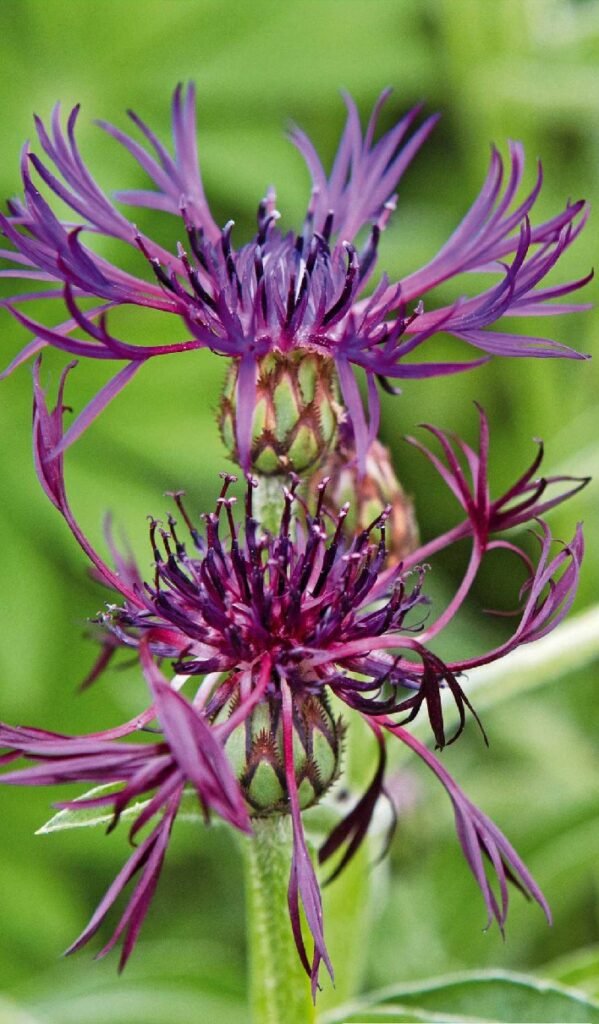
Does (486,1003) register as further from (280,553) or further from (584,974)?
(280,553)

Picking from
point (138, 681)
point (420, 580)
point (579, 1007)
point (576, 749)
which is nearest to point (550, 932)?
point (576, 749)

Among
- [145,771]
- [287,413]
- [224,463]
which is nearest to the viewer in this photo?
[145,771]

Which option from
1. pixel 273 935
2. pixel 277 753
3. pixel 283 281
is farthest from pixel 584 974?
pixel 283 281

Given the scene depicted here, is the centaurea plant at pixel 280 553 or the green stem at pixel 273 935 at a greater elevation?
the centaurea plant at pixel 280 553

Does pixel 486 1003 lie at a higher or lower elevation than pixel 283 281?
lower

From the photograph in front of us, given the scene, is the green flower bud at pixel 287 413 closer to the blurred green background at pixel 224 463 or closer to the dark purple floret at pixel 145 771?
the dark purple floret at pixel 145 771

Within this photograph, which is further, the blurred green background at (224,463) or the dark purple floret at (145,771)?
the blurred green background at (224,463)

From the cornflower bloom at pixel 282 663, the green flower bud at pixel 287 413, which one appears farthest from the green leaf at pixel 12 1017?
the green flower bud at pixel 287 413
